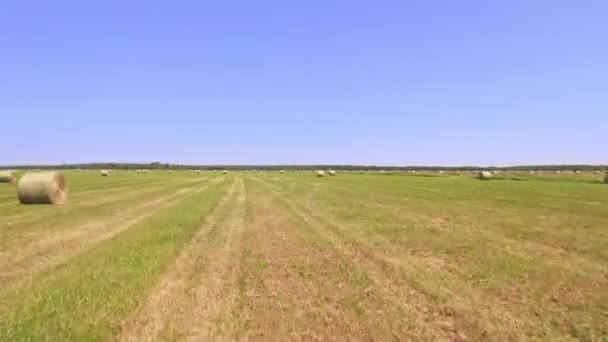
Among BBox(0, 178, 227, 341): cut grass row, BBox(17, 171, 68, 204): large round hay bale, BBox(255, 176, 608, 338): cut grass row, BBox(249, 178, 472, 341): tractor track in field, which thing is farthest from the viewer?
BBox(17, 171, 68, 204): large round hay bale

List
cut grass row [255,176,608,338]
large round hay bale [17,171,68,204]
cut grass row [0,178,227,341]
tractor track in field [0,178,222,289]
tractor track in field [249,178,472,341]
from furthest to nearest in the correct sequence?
large round hay bale [17,171,68,204]
tractor track in field [0,178,222,289]
cut grass row [255,176,608,338]
tractor track in field [249,178,472,341]
cut grass row [0,178,227,341]

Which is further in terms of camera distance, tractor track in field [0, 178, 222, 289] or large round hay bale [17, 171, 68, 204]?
large round hay bale [17, 171, 68, 204]

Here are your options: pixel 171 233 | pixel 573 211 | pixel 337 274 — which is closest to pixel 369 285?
pixel 337 274

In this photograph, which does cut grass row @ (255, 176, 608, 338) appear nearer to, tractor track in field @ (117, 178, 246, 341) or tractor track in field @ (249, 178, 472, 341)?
tractor track in field @ (249, 178, 472, 341)

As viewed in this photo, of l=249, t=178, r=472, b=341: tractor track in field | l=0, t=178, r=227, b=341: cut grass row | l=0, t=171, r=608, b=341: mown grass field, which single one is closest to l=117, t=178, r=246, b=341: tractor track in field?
l=0, t=171, r=608, b=341: mown grass field

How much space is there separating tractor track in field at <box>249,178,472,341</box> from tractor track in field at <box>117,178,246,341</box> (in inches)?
100

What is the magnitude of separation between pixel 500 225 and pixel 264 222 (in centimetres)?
825

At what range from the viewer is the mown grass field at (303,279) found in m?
6.05

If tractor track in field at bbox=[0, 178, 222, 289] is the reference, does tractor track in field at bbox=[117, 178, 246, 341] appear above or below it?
below

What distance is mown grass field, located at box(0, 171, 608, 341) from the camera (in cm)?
605

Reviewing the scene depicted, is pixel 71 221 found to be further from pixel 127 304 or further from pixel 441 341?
pixel 441 341

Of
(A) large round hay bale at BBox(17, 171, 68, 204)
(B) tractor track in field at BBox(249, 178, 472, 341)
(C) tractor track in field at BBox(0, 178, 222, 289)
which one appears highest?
(A) large round hay bale at BBox(17, 171, 68, 204)

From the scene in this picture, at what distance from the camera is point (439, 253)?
35.5 ft

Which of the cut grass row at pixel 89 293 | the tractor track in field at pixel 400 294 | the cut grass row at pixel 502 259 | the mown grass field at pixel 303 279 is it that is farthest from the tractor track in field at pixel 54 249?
the cut grass row at pixel 502 259
